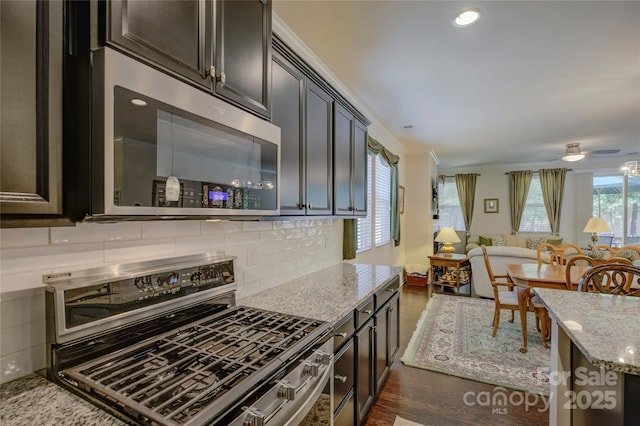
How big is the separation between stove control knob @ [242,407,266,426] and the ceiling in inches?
83.4

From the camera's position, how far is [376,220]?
14.6 feet

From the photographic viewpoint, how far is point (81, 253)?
104cm

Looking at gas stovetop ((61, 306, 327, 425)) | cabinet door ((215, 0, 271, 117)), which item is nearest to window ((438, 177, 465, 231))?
cabinet door ((215, 0, 271, 117))

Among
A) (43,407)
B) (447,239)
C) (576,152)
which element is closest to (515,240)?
(576,152)

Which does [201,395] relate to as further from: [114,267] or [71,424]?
[114,267]

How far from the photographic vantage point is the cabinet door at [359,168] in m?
2.67

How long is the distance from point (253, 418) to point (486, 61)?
3035mm

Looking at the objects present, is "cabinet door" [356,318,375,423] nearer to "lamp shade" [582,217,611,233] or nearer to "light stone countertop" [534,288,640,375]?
"light stone countertop" [534,288,640,375]

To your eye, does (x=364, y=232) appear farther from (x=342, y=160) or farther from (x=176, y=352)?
(x=176, y=352)

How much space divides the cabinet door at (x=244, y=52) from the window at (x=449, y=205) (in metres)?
8.02

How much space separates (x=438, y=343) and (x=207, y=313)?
275 centimetres

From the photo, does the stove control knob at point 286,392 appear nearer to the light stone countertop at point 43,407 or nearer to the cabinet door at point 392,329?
the light stone countertop at point 43,407

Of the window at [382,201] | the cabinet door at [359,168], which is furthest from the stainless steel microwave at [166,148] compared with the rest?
the window at [382,201]

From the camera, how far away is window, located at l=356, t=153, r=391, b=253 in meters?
3.95
